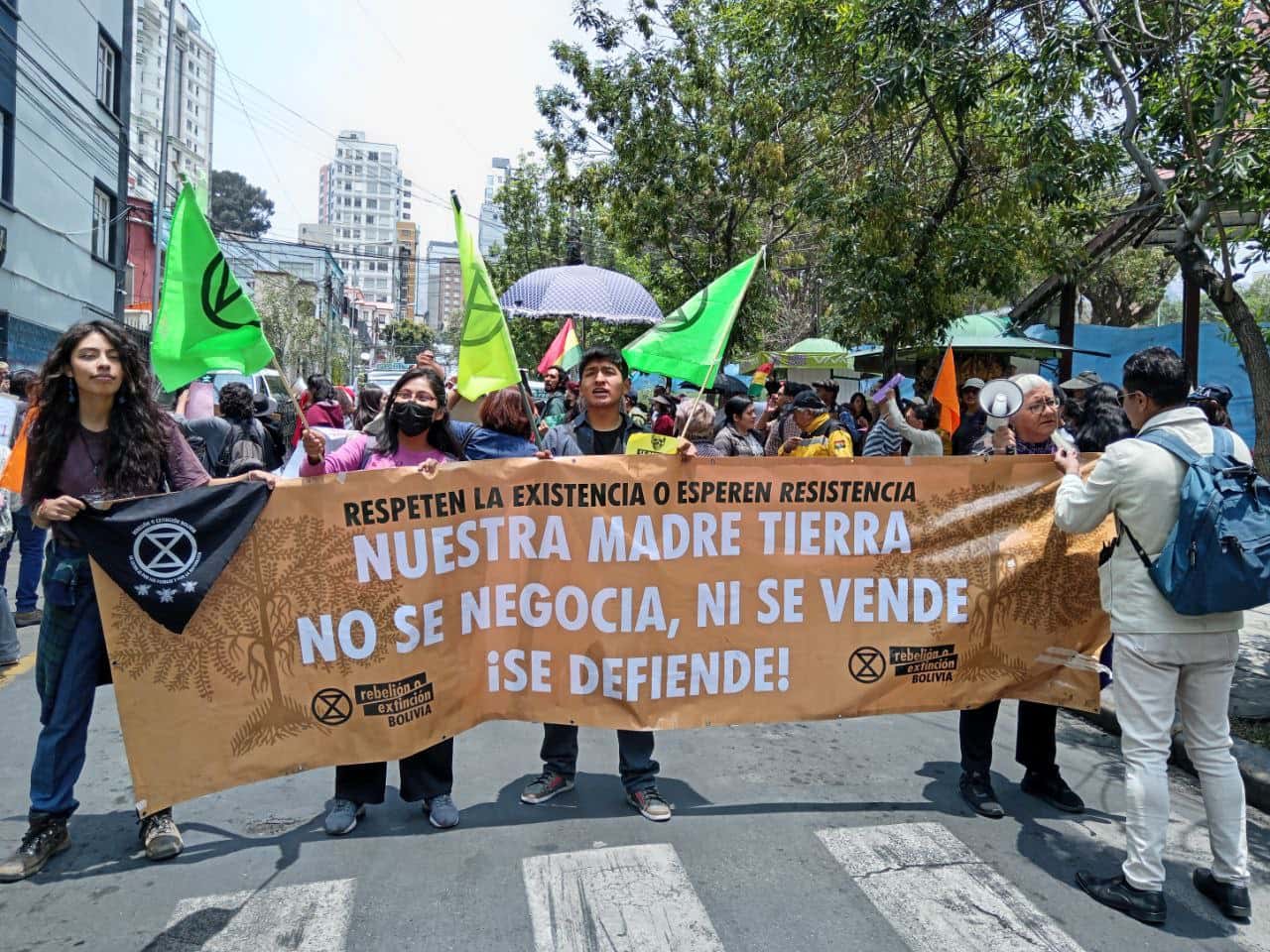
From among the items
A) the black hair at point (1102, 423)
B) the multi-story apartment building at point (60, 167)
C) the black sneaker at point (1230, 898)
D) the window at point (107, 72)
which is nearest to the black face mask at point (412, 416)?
the black hair at point (1102, 423)

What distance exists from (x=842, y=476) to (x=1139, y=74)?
4.78m

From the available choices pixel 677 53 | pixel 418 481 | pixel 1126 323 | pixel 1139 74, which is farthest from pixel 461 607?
pixel 1126 323

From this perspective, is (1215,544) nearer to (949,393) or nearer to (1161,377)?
(1161,377)

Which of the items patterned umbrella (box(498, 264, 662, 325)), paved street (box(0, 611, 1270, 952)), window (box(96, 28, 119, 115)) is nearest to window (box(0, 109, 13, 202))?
window (box(96, 28, 119, 115))

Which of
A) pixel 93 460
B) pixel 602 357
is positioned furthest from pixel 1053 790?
pixel 93 460

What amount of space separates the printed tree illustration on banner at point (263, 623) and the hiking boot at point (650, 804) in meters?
1.24

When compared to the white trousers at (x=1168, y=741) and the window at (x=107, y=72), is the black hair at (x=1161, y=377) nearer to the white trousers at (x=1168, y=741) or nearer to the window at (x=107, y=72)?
the white trousers at (x=1168, y=741)

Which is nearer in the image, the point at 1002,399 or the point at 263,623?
the point at 263,623

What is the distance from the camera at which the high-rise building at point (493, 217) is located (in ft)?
108

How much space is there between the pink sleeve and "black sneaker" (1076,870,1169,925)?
3.23 metres

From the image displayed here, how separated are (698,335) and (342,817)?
8.29 feet

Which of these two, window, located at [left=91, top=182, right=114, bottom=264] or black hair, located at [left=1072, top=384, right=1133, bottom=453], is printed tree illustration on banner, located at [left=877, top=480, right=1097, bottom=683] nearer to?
black hair, located at [left=1072, top=384, right=1133, bottom=453]

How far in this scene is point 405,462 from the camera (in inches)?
163

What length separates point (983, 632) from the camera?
4.42 metres
